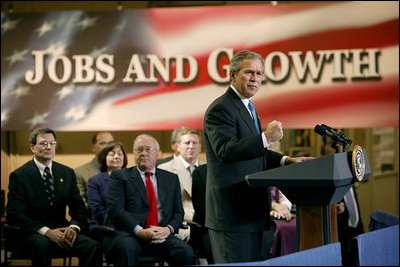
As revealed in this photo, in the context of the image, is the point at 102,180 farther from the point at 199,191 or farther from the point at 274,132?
the point at 274,132

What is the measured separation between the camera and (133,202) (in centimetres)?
518

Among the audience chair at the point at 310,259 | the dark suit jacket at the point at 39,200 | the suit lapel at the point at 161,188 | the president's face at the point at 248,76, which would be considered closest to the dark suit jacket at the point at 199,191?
the suit lapel at the point at 161,188

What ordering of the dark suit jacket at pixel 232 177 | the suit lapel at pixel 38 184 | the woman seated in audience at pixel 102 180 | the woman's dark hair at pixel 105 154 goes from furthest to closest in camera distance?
the woman's dark hair at pixel 105 154 → the woman seated in audience at pixel 102 180 → the suit lapel at pixel 38 184 → the dark suit jacket at pixel 232 177

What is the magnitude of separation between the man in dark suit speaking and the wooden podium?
0.29 meters

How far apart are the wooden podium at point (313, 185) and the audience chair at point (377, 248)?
32cm

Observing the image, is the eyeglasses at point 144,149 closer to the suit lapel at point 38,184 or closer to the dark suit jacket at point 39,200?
the dark suit jacket at point 39,200

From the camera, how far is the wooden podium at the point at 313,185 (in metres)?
2.80

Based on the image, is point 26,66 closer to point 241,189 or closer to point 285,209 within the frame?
point 285,209

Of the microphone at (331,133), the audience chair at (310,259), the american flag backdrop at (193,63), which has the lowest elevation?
the audience chair at (310,259)

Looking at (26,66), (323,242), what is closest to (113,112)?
(26,66)

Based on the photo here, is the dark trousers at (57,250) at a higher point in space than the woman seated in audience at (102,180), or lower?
lower

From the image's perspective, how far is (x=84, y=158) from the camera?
290 inches

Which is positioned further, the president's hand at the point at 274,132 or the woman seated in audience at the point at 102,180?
the woman seated in audience at the point at 102,180

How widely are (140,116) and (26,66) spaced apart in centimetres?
103
